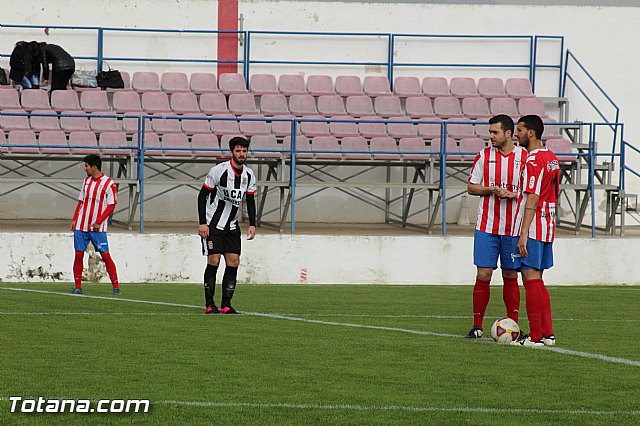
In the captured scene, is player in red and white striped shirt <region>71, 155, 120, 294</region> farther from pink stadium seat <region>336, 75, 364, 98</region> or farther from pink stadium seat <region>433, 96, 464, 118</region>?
pink stadium seat <region>433, 96, 464, 118</region>

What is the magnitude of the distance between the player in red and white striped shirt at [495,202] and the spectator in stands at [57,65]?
1233 cm

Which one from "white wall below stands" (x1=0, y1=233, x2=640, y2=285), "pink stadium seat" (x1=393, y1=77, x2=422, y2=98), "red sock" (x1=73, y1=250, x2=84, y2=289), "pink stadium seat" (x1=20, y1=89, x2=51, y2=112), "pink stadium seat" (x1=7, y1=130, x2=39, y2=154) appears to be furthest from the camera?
"pink stadium seat" (x1=393, y1=77, x2=422, y2=98)

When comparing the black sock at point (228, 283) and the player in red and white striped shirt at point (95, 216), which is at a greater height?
the player in red and white striped shirt at point (95, 216)

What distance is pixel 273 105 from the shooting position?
65.4 feet

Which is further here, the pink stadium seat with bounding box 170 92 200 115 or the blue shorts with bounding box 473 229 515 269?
the pink stadium seat with bounding box 170 92 200 115

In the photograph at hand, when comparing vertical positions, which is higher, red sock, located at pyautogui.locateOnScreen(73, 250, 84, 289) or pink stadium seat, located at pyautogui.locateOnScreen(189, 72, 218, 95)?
pink stadium seat, located at pyautogui.locateOnScreen(189, 72, 218, 95)

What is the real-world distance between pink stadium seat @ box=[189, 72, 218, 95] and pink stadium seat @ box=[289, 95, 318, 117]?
145cm

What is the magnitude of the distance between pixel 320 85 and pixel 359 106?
1001mm

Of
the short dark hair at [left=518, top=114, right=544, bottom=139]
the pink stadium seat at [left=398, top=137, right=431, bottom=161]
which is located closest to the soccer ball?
the short dark hair at [left=518, top=114, right=544, bottom=139]

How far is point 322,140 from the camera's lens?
1861 cm

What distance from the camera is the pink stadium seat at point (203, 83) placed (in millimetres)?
20391

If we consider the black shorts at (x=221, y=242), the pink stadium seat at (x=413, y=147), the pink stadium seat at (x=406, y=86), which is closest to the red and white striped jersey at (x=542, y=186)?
the black shorts at (x=221, y=242)

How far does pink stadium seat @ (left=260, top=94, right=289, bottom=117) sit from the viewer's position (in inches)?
780

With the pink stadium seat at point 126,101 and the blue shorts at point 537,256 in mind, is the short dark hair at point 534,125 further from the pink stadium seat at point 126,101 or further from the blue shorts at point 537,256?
the pink stadium seat at point 126,101
